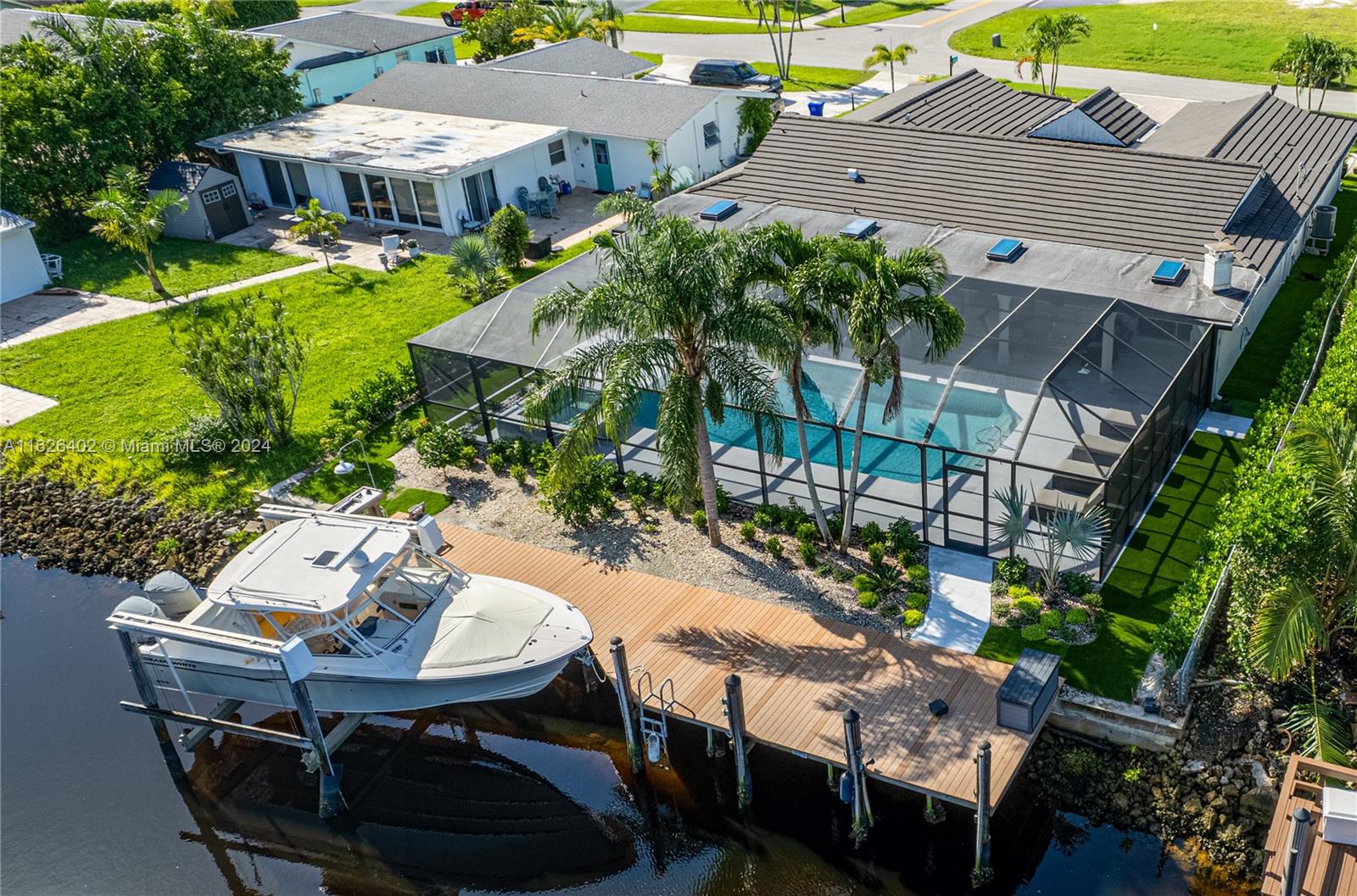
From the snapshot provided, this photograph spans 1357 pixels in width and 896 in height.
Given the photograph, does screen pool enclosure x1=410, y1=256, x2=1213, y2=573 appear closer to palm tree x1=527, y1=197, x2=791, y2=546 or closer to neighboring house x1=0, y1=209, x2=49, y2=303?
palm tree x1=527, y1=197, x2=791, y2=546

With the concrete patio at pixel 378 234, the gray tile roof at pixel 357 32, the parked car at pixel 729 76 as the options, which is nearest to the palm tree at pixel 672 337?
the concrete patio at pixel 378 234

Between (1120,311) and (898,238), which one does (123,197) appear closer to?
(898,238)

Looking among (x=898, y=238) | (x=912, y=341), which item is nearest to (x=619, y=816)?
(x=912, y=341)

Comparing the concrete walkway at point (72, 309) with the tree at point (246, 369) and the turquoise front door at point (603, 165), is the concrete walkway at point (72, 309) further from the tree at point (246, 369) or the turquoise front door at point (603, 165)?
the turquoise front door at point (603, 165)

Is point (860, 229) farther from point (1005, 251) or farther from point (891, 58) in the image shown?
point (891, 58)

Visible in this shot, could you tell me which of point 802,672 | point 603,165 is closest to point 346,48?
point 603,165

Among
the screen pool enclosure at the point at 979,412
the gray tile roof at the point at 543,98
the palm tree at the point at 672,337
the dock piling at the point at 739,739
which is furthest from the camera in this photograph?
the gray tile roof at the point at 543,98
